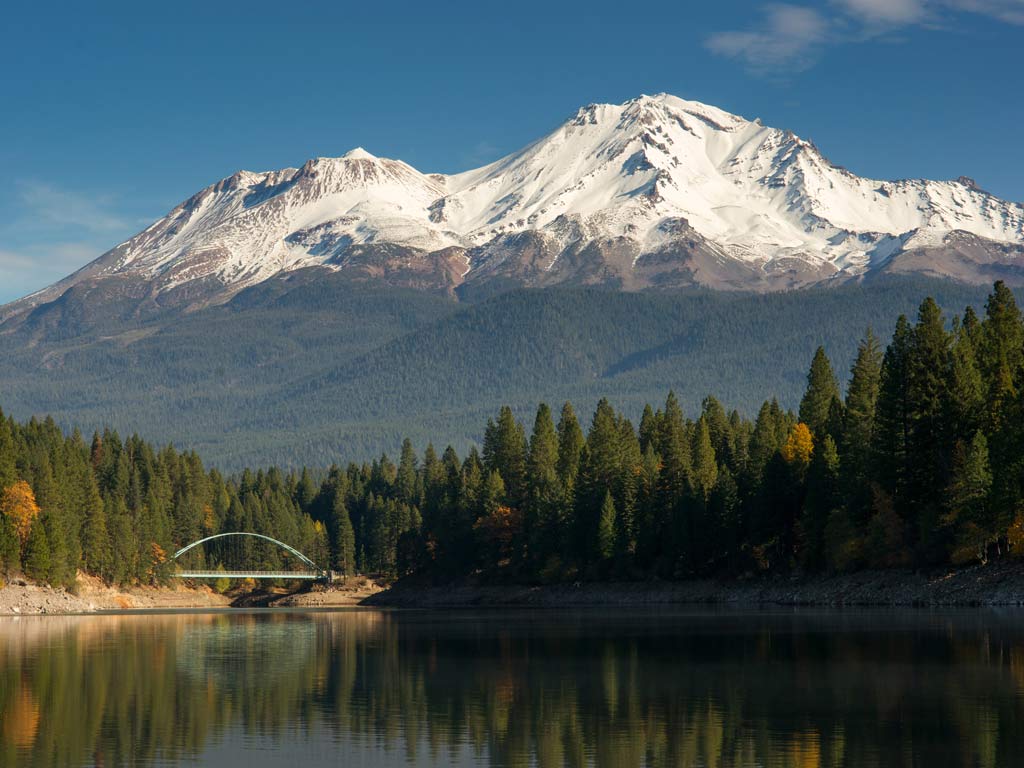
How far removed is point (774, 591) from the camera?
114m

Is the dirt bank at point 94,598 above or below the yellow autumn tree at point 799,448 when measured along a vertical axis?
below

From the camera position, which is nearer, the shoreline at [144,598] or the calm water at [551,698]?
the calm water at [551,698]

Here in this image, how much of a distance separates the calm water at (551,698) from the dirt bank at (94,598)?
179ft

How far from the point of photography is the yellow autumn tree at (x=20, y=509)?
5364 inches

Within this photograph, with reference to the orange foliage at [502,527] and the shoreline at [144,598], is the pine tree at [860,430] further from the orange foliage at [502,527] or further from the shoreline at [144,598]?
the shoreline at [144,598]

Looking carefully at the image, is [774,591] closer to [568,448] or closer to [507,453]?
[568,448]

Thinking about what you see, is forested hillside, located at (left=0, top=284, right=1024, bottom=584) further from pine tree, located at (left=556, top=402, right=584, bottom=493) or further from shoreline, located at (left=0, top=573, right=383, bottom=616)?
shoreline, located at (left=0, top=573, right=383, bottom=616)

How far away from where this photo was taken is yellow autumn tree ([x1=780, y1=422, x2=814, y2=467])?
122056 millimetres

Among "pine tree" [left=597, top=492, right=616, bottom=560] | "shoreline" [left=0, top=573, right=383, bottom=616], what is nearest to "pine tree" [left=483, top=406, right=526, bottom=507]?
"shoreline" [left=0, top=573, right=383, bottom=616]

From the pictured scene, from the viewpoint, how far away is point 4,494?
5418 inches

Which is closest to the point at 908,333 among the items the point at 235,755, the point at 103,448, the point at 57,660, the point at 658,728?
the point at 57,660

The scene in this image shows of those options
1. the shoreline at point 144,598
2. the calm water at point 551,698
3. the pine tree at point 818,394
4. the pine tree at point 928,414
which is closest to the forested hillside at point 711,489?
the pine tree at point 928,414

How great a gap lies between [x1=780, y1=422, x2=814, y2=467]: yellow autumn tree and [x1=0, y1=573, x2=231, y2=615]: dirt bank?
215 ft

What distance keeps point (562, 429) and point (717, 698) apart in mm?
119917
